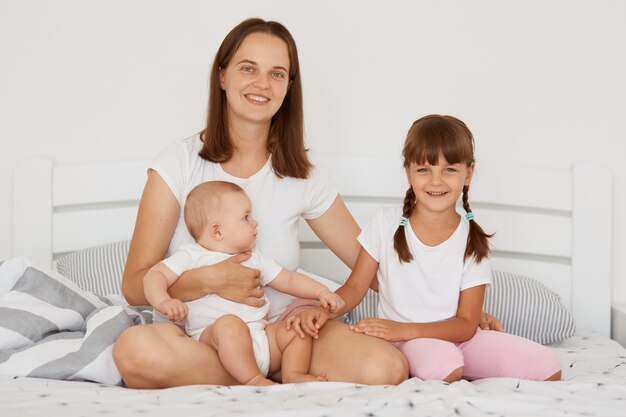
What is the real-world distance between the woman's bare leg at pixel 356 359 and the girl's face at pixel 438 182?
0.33m

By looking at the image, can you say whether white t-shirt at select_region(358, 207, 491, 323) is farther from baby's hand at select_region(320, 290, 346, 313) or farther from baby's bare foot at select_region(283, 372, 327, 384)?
baby's bare foot at select_region(283, 372, 327, 384)

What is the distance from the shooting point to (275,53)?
1878 mm

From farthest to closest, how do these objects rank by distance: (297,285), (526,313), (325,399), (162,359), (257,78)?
(526,313), (257,78), (297,285), (162,359), (325,399)

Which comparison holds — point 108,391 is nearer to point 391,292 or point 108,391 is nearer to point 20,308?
point 20,308

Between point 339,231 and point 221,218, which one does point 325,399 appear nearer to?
point 221,218

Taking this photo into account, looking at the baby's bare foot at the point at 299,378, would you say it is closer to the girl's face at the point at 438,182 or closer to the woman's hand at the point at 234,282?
the woman's hand at the point at 234,282

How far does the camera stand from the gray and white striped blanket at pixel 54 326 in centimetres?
154

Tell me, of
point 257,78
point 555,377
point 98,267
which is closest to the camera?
point 555,377

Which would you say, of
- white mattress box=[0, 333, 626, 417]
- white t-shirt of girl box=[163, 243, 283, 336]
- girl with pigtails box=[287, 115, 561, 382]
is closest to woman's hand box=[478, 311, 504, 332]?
girl with pigtails box=[287, 115, 561, 382]

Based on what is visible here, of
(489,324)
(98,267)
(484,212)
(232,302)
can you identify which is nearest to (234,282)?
(232,302)

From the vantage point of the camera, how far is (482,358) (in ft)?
5.47

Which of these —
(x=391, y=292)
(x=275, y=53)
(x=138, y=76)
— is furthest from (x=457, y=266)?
(x=138, y=76)

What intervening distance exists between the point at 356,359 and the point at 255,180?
0.53m

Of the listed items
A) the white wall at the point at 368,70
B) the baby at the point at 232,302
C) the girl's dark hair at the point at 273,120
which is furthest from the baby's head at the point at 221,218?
the white wall at the point at 368,70
